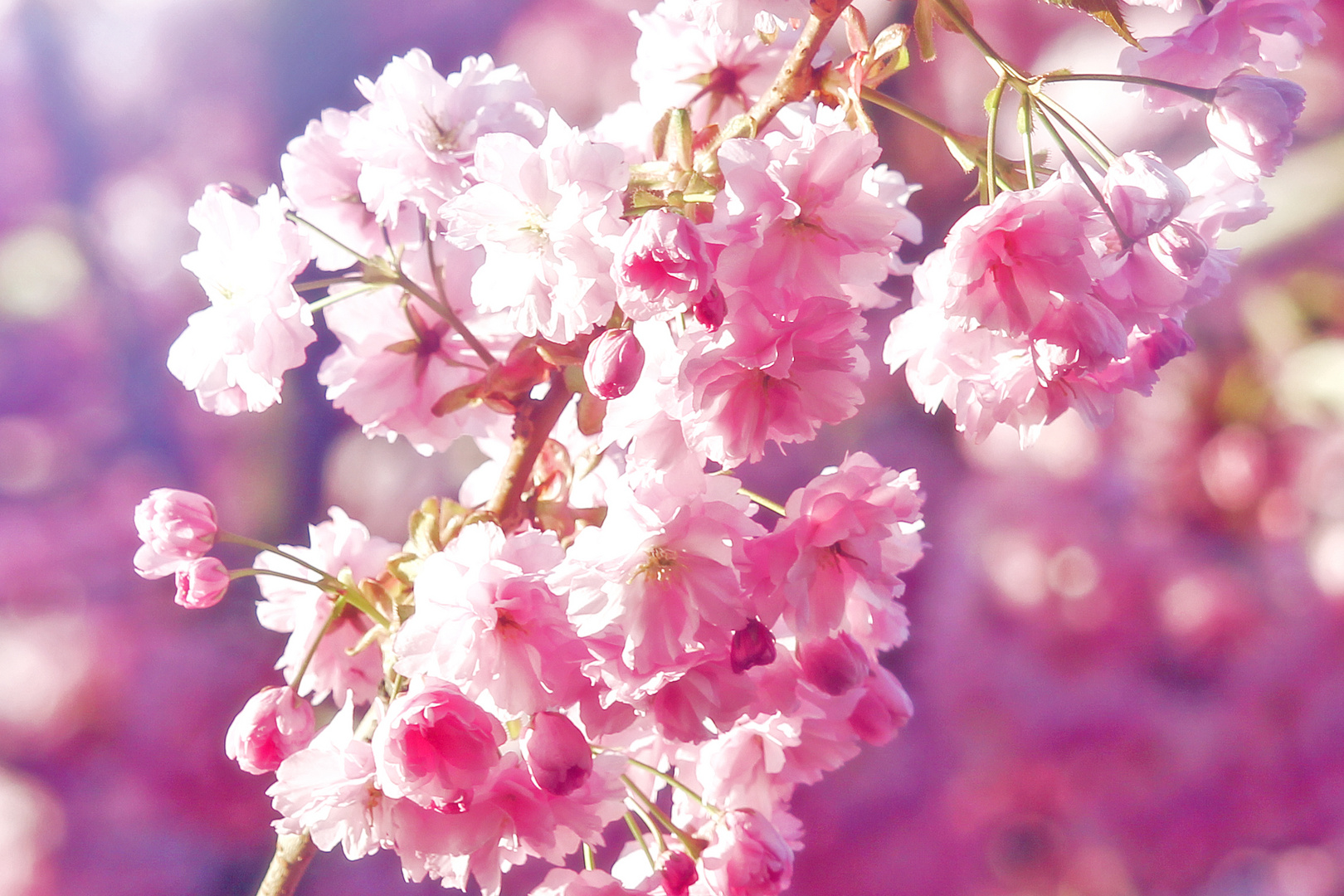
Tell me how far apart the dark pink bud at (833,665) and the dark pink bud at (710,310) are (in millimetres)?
152

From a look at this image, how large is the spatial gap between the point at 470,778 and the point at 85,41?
4.95ft

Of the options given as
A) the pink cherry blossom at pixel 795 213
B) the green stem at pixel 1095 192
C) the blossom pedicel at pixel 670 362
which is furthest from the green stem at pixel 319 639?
the green stem at pixel 1095 192

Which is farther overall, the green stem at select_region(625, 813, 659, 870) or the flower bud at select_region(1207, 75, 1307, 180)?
the green stem at select_region(625, 813, 659, 870)

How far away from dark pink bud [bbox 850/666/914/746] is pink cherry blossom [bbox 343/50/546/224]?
1.00 ft

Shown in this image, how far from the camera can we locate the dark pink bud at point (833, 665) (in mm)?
387

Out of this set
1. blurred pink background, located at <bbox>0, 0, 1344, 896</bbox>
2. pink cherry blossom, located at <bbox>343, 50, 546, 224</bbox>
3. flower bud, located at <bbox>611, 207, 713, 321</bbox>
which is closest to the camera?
flower bud, located at <bbox>611, 207, 713, 321</bbox>

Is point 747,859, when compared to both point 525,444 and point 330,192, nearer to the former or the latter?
point 525,444

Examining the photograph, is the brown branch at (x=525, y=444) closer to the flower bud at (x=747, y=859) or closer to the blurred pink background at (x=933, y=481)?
the flower bud at (x=747, y=859)

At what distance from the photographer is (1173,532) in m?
1.41

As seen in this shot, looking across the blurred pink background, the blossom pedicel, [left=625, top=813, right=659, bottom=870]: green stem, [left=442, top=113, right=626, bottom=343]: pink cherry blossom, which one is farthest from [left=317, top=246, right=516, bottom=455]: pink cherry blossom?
the blurred pink background

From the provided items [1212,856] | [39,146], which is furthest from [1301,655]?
[39,146]

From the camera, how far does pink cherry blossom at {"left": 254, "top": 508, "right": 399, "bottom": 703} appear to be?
18.4 inches

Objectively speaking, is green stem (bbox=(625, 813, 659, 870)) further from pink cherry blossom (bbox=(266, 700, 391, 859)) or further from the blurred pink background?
the blurred pink background

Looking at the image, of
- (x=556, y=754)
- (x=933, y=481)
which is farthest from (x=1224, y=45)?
(x=933, y=481)
